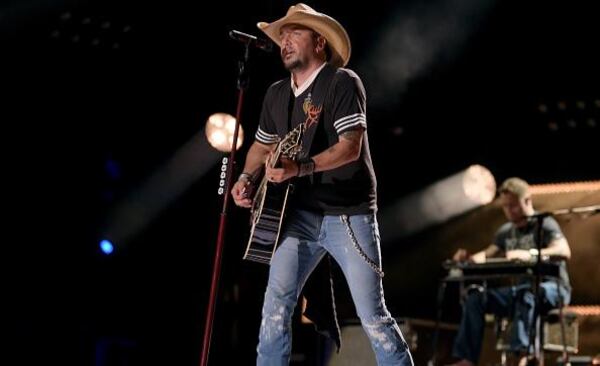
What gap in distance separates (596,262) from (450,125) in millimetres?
2327

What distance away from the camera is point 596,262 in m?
7.77

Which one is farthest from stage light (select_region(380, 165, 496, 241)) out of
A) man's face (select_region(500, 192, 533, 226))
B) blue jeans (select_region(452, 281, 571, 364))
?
blue jeans (select_region(452, 281, 571, 364))

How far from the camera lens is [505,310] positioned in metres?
7.14

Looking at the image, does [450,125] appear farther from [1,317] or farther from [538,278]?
[1,317]

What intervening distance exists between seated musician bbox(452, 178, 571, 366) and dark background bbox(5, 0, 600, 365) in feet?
4.74

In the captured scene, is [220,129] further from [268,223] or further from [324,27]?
[268,223]

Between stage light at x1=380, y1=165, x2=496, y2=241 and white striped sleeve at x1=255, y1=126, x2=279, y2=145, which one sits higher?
stage light at x1=380, y1=165, x2=496, y2=241

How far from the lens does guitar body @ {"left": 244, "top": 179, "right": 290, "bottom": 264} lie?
3.91 metres

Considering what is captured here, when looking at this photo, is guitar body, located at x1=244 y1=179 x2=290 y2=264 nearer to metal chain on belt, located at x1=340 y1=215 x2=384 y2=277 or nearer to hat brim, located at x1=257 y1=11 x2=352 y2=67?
metal chain on belt, located at x1=340 y1=215 x2=384 y2=277

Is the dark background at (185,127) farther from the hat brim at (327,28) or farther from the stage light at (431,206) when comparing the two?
the hat brim at (327,28)

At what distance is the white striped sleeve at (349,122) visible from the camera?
12.6 ft

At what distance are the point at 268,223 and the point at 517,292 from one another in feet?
12.4

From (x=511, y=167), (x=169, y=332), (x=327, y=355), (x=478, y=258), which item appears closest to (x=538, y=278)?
(x=478, y=258)

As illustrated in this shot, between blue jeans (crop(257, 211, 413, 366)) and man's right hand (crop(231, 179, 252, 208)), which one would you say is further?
man's right hand (crop(231, 179, 252, 208))
